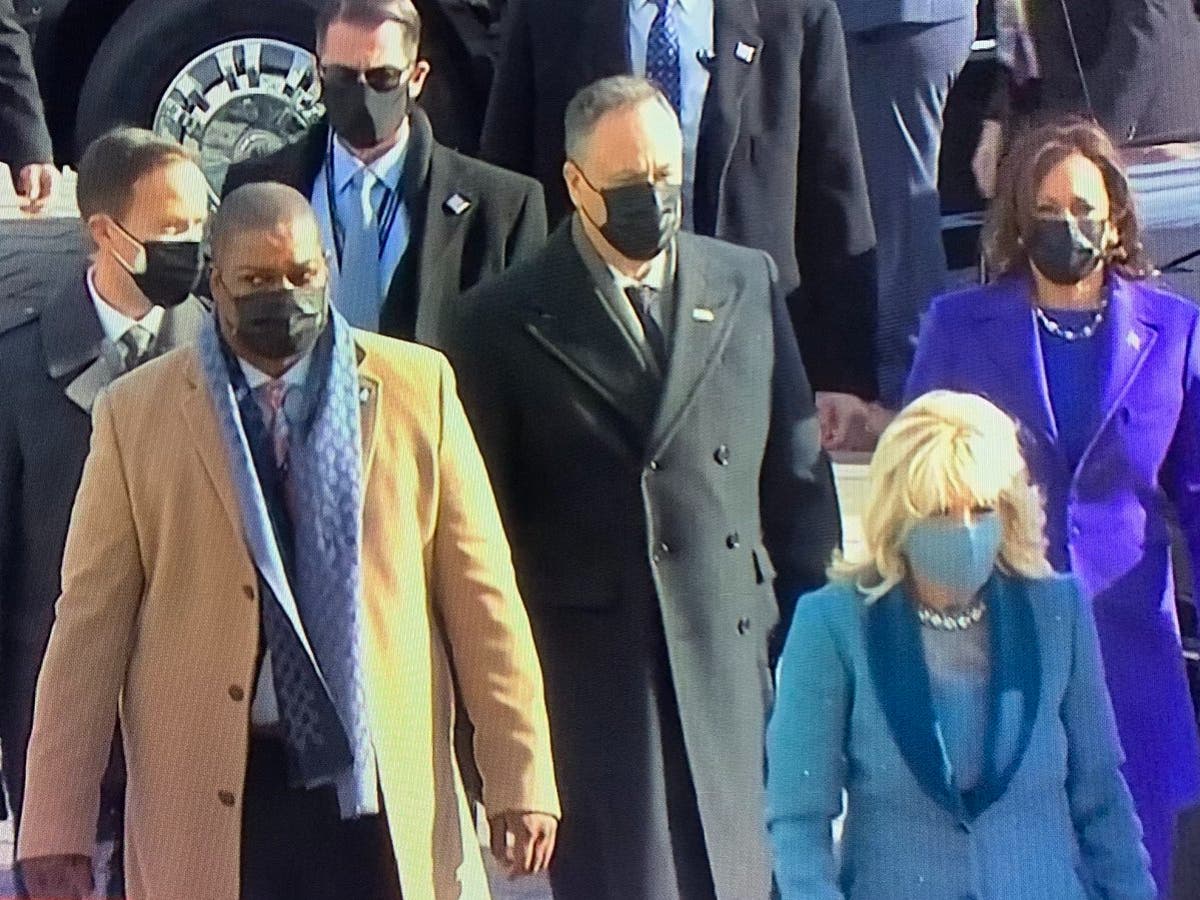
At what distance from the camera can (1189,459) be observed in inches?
99.6

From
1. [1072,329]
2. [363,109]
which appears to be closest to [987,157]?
[1072,329]

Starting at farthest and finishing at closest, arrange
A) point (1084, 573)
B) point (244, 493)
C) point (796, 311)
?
1. point (796, 311)
2. point (1084, 573)
3. point (244, 493)

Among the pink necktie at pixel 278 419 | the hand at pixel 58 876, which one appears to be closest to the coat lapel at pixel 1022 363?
the pink necktie at pixel 278 419

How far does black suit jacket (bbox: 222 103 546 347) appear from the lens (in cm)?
268

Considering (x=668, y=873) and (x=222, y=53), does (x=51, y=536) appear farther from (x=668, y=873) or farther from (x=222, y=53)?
(x=668, y=873)

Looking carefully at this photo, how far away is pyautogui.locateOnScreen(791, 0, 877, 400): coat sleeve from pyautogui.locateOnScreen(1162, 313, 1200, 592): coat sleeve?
15.1 inches

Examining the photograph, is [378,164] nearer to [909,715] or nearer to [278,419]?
[278,419]

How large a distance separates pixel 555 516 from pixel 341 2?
70 centimetres

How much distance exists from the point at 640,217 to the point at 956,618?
58 centimetres

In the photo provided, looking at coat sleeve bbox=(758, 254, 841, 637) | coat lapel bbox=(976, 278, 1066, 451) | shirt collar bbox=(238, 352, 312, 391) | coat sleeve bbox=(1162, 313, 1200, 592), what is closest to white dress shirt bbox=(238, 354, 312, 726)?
shirt collar bbox=(238, 352, 312, 391)

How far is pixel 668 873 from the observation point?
8.52 ft

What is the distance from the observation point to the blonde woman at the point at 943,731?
2.28 m

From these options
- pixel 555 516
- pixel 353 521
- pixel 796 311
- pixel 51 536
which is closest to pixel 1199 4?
pixel 796 311

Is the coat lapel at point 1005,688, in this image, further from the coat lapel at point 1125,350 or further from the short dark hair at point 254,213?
the short dark hair at point 254,213
